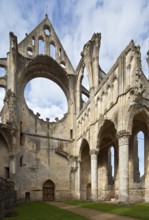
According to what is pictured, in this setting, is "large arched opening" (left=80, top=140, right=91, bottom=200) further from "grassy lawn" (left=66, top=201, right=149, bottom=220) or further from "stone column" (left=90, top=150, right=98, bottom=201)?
"grassy lawn" (left=66, top=201, right=149, bottom=220)

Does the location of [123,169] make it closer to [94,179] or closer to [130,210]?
[130,210]

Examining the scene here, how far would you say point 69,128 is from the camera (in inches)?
1390

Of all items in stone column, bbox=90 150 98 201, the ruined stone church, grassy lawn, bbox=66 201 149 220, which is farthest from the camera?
stone column, bbox=90 150 98 201

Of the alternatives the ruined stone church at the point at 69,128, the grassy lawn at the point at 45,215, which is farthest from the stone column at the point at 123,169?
the grassy lawn at the point at 45,215

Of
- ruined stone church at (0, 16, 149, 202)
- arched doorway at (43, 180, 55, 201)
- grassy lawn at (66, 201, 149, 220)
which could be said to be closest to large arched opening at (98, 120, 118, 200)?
ruined stone church at (0, 16, 149, 202)

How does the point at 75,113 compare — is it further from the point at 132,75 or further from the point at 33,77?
the point at 132,75

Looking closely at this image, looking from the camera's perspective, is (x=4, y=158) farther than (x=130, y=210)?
Yes

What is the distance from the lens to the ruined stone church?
24.6 m

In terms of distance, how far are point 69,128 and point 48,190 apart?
7896mm

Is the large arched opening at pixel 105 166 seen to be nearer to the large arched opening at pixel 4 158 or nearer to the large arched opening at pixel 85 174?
the large arched opening at pixel 85 174

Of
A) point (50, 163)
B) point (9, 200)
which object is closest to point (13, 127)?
point (50, 163)

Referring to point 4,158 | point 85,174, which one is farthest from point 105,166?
point 4,158

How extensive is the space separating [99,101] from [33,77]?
12108 millimetres

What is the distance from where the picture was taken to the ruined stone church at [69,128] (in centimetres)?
2459
